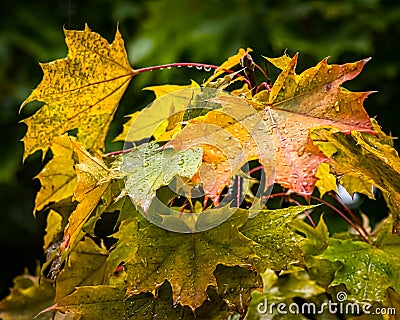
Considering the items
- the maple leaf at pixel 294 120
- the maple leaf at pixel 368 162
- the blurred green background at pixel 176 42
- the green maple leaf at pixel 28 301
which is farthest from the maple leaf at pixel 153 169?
the blurred green background at pixel 176 42

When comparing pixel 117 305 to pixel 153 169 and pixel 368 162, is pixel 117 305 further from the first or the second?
pixel 368 162

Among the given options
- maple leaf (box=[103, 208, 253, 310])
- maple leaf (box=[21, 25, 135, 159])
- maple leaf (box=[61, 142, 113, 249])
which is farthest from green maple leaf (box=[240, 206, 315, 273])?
maple leaf (box=[21, 25, 135, 159])

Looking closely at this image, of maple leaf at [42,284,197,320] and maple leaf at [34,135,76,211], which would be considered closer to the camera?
maple leaf at [42,284,197,320]

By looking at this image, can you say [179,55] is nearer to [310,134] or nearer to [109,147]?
[109,147]

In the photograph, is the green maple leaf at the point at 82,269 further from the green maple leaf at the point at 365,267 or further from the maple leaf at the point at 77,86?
the green maple leaf at the point at 365,267

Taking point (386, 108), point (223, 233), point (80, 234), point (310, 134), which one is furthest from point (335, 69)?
point (386, 108)

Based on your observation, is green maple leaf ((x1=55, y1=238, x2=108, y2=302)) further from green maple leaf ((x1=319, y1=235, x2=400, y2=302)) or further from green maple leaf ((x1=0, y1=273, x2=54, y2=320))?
green maple leaf ((x1=319, y1=235, x2=400, y2=302))

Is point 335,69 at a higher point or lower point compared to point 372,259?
higher
